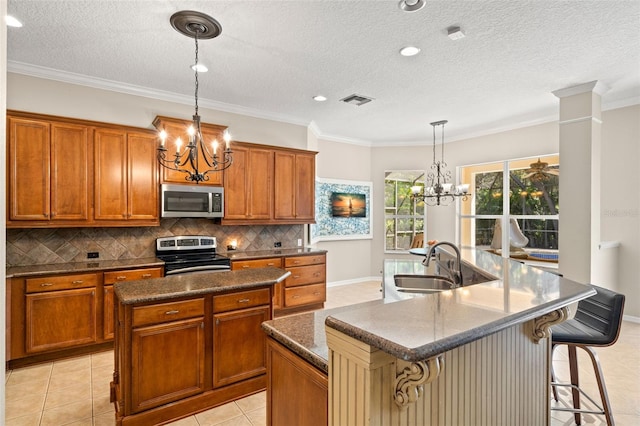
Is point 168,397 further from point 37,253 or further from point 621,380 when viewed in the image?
point 621,380

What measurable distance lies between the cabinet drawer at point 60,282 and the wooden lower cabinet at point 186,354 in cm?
126

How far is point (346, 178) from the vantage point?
6.71 meters

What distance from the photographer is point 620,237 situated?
14.4ft

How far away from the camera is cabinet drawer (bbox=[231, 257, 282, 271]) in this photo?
13.5 feet

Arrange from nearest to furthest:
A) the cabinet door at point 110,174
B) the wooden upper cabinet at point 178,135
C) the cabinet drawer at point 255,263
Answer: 1. the cabinet door at point 110,174
2. the wooden upper cabinet at point 178,135
3. the cabinet drawer at point 255,263

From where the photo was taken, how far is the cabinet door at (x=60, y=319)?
3049 millimetres

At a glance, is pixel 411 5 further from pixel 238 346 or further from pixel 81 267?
pixel 81 267

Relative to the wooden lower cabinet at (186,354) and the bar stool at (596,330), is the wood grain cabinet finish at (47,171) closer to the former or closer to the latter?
the wooden lower cabinet at (186,354)

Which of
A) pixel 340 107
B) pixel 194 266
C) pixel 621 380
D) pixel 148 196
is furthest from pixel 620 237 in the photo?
pixel 148 196

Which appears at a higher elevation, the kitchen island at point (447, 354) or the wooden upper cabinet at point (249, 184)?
the wooden upper cabinet at point (249, 184)

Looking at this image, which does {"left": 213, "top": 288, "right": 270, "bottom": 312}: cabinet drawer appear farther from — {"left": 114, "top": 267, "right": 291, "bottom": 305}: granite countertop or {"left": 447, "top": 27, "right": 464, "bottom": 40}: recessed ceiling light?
{"left": 447, "top": 27, "right": 464, "bottom": 40}: recessed ceiling light

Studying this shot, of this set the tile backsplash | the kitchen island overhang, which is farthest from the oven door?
the kitchen island overhang

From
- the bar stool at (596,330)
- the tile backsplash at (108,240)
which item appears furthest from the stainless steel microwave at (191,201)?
the bar stool at (596,330)

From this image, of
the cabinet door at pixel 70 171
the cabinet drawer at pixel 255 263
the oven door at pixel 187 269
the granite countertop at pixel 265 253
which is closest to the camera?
the cabinet door at pixel 70 171
